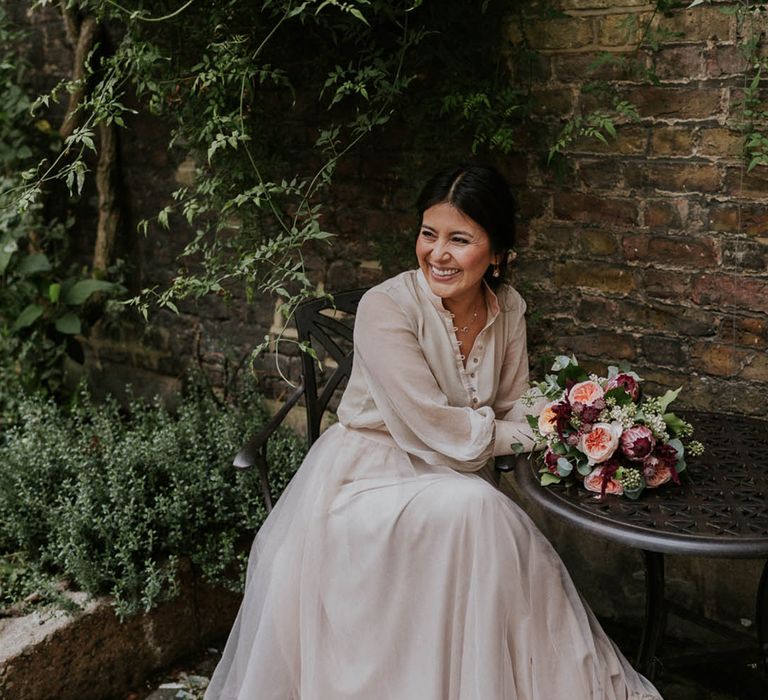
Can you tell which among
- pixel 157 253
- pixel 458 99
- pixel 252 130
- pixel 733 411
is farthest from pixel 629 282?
pixel 157 253

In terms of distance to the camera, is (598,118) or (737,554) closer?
(737,554)

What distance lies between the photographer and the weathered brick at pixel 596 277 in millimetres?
3139

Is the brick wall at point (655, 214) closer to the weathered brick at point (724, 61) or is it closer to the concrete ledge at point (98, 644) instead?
the weathered brick at point (724, 61)

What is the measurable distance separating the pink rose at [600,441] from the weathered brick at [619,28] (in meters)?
1.29

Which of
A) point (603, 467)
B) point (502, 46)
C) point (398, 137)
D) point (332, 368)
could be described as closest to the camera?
point (603, 467)

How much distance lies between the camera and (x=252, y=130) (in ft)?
11.5

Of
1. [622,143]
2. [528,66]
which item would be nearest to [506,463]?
[622,143]

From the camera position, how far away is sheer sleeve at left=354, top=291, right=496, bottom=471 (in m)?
2.65

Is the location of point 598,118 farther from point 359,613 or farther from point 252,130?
point 359,613

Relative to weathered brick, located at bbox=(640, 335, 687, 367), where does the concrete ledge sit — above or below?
below

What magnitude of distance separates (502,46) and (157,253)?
6.80 ft

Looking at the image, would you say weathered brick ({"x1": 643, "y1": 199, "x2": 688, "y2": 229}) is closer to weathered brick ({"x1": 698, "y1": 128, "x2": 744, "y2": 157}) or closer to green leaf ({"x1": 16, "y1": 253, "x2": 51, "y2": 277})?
weathered brick ({"x1": 698, "y1": 128, "x2": 744, "y2": 157})

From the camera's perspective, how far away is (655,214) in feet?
9.91

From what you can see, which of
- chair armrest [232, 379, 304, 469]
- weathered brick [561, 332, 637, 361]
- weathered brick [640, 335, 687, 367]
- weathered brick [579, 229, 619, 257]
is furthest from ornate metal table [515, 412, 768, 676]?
chair armrest [232, 379, 304, 469]
